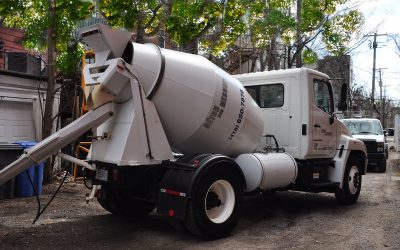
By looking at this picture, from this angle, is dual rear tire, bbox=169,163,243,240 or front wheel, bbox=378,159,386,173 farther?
front wheel, bbox=378,159,386,173

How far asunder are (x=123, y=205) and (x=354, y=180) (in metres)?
5.05

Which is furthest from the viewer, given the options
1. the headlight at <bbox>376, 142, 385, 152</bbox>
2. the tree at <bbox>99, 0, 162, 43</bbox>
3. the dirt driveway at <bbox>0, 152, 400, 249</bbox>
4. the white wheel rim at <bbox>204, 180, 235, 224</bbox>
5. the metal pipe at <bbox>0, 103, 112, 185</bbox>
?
the headlight at <bbox>376, 142, 385, 152</bbox>

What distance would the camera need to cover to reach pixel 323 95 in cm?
884

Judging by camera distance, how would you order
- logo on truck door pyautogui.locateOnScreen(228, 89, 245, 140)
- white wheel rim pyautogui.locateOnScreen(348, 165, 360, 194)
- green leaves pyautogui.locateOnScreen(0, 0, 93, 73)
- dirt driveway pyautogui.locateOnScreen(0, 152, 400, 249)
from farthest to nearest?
green leaves pyautogui.locateOnScreen(0, 0, 93, 73), white wheel rim pyautogui.locateOnScreen(348, 165, 360, 194), logo on truck door pyautogui.locateOnScreen(228, 89, 245, 140), dirt driveway pyautogui.locateOnScreen(0, 152, 400, 249)

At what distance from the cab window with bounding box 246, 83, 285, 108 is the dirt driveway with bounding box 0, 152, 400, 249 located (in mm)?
2087

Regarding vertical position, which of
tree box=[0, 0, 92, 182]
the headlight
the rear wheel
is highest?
tree box=[0, 0, 92, 182]

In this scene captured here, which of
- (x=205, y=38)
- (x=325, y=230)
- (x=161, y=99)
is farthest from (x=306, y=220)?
(x=205, y=38)

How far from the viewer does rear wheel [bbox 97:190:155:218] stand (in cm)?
710

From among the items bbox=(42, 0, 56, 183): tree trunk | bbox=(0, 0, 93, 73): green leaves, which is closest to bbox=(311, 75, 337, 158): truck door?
bbox=(0, 0, 93, 73): green leaves

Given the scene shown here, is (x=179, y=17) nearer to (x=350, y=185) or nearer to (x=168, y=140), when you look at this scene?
(x=350, y=185)

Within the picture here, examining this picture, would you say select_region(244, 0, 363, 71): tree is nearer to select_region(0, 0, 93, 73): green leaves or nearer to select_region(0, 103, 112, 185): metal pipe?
select_region(0, 0, 93, 73): green leaves

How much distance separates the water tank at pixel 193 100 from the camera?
20.1 feet

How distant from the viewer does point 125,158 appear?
19.1ft

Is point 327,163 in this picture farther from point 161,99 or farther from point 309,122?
point 161,99
